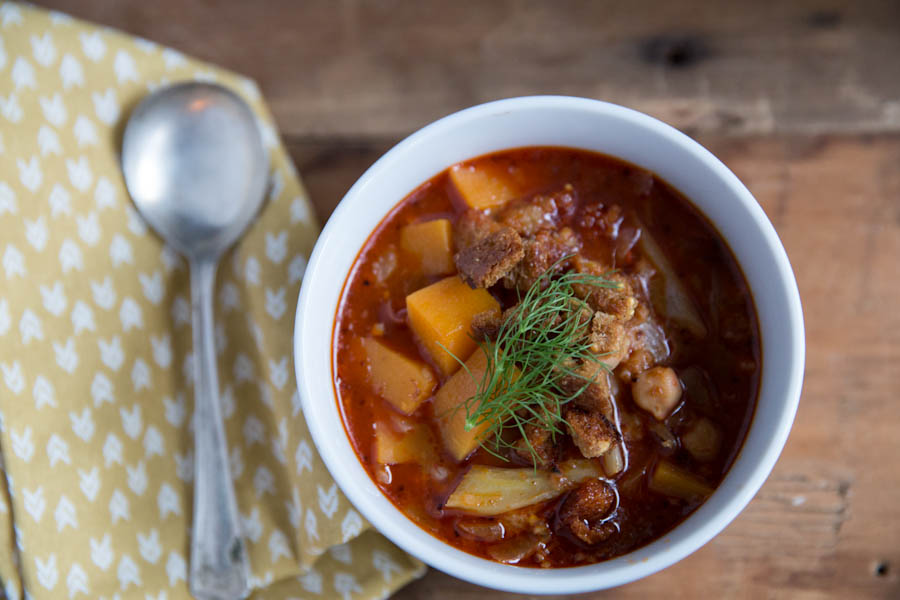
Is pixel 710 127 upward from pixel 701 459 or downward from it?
upward

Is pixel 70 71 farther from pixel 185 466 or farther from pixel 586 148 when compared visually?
pixel 586 148

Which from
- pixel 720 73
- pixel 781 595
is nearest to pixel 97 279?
pixel 720 73

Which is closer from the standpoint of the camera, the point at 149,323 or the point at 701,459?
the point at 701,459

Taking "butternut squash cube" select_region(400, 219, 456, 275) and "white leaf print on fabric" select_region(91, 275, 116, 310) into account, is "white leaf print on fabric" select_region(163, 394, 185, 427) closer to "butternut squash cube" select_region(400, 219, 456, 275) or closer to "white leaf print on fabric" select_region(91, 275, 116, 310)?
"white leaf print on fabric" select_region(91, 275, 116, 310)

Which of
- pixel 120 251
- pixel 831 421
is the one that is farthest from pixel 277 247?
pixel 831 421

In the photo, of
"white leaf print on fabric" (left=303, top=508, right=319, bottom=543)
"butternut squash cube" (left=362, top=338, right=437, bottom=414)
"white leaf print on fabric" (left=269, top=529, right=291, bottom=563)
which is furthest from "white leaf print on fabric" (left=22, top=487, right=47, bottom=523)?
"butternut squash cube" (left=362, top=338, right=437, bottom=414)

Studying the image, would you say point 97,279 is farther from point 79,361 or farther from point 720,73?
point 720,73

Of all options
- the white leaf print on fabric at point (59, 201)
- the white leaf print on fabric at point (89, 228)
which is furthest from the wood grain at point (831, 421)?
the white leaf print on fabric at point (59, 201)

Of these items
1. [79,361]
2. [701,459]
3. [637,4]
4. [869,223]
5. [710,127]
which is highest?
[637,4]

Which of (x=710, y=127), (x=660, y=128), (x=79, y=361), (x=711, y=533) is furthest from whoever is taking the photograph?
(x=710, y=127)
